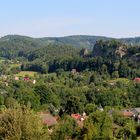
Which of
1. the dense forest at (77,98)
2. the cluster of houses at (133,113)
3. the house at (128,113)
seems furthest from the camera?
the house at (128,113)

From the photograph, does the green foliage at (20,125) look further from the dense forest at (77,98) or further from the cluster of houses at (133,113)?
the cluster of houses at (133,113)

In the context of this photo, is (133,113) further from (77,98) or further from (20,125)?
(20,125)

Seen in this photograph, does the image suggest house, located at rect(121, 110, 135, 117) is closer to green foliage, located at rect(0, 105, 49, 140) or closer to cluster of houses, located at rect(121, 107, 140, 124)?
cluster of houses, located at rect(121, 107, 140, 124)

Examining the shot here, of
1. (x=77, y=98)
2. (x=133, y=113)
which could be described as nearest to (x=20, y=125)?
(x=133, y=113)

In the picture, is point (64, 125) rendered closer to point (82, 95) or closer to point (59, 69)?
point (82, 95)

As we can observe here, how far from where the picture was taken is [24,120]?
77.3ft

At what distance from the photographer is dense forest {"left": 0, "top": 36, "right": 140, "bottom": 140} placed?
2406 cm

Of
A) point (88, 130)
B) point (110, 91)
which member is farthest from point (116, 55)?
point (88, 130)

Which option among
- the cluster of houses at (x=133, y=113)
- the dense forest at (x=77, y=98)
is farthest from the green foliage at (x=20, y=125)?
the cluster of houses at (x=133, y=113)

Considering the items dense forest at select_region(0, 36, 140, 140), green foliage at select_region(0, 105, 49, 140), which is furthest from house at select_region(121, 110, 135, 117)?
green foliage at select_region(0, 105, 49, 140)

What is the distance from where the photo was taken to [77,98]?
69.1 meters

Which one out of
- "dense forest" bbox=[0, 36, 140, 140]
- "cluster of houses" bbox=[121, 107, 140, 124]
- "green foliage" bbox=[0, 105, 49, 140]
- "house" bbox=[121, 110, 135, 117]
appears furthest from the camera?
"house" bbox=[121, 110, 135, 117]

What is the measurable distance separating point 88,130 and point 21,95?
45.3m

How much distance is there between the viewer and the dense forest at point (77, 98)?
2406 cm
